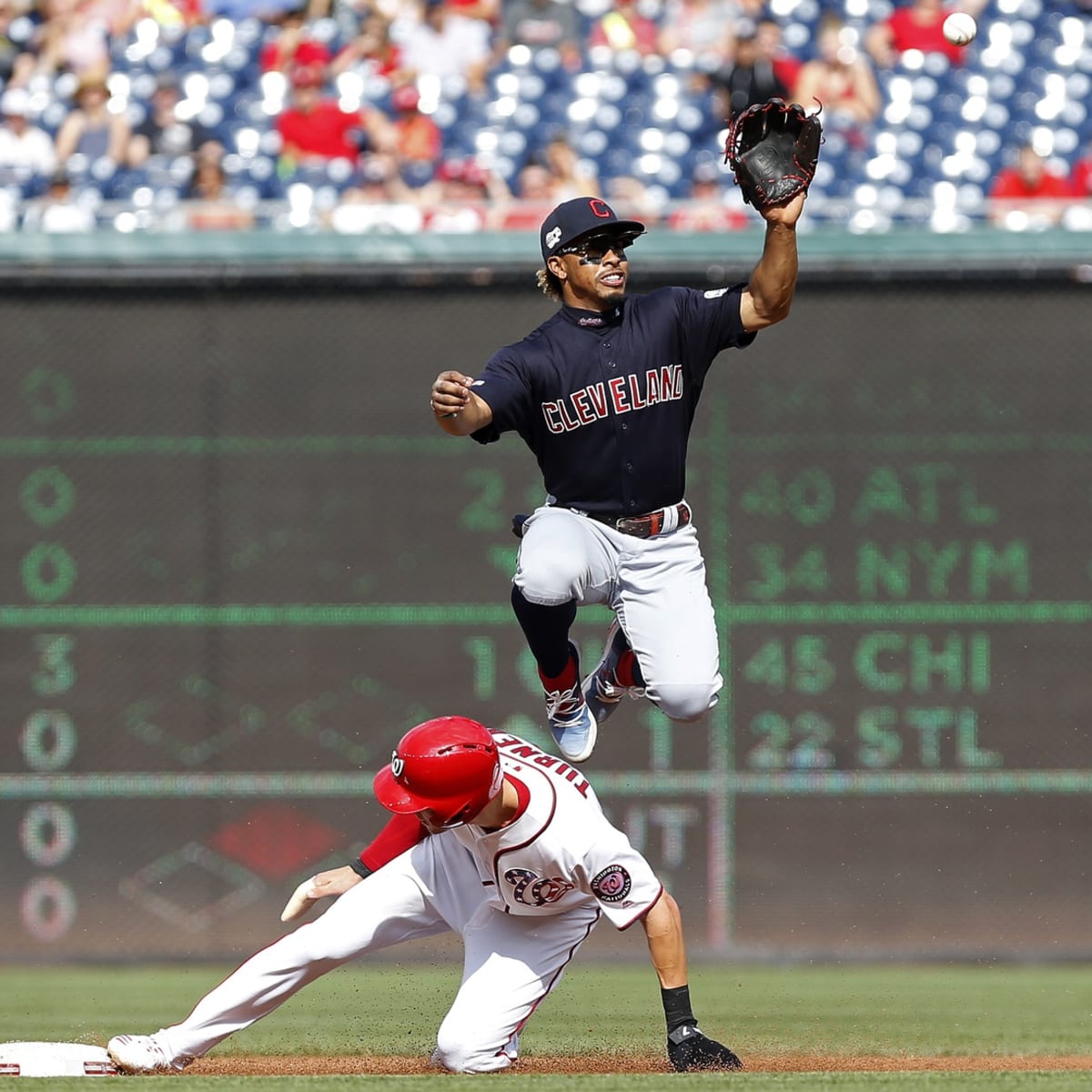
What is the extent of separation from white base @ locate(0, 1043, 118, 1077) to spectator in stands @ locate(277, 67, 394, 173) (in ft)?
21.1

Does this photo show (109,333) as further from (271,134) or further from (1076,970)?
(1076,970)

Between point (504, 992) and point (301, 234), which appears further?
point (301, 234)

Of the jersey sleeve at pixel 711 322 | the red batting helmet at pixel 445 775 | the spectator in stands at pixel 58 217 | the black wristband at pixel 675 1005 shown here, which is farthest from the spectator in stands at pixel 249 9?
the black wristband at pixel 675 1005

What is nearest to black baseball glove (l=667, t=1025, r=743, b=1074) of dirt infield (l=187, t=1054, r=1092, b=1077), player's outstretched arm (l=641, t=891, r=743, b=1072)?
player's outstretched arm (l=641, t=891, r=743, b=1072)

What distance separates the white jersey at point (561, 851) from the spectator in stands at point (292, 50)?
22.8 ft

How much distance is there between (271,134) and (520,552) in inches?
233

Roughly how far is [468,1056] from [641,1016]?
201 cm

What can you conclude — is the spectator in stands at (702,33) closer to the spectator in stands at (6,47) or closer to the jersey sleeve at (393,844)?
the spectator in stands at (6,47)

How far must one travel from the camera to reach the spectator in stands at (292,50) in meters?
12.1

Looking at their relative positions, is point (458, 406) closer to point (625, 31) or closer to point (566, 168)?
point (566, 168)

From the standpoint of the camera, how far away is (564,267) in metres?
6.41

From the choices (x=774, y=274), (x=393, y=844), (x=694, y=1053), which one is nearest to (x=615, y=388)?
(x=774, y=274)

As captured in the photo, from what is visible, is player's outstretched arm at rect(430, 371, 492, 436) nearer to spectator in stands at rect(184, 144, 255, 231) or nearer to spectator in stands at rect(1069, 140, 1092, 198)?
spectator in stands at rect(184, 144, 255, 231)

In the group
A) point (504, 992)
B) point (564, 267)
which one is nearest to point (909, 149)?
point (564, 267)
